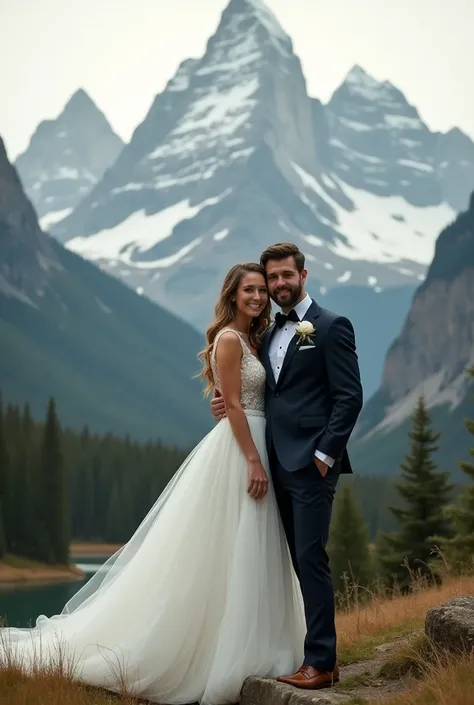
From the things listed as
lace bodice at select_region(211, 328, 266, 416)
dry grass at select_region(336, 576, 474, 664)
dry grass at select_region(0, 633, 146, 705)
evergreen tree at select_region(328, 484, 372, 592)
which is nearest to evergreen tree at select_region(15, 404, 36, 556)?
evergreen tree at select_region(328, 484, 372, 592)

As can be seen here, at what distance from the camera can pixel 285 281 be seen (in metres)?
7.14

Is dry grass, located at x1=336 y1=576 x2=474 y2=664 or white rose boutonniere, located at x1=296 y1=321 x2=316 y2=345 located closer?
white rose boutonniere, located at x1=296 y1=321 x2=316 y2=345

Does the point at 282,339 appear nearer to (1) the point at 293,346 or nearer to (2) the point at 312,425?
(1) the point at 293,346

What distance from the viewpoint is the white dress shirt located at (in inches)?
286

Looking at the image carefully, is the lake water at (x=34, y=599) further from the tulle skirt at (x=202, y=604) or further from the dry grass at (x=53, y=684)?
the tulle skirt at (x=202, y=604)

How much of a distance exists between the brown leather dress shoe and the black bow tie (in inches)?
92.1

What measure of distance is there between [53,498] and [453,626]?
227 feet

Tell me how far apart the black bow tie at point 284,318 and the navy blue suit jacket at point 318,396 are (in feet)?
0.32

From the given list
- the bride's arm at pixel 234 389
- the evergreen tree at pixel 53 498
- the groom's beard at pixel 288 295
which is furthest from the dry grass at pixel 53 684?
the evergreen tree at pixel 53 498

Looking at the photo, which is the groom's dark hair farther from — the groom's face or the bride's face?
the bride's face

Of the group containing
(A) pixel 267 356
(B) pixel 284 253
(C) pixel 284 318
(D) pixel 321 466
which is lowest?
(D) pixel 321 466

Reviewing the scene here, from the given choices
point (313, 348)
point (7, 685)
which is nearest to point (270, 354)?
point (313, 348)

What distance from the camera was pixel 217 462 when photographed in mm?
7711

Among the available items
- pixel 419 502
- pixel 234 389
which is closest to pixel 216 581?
pixel 234 389
